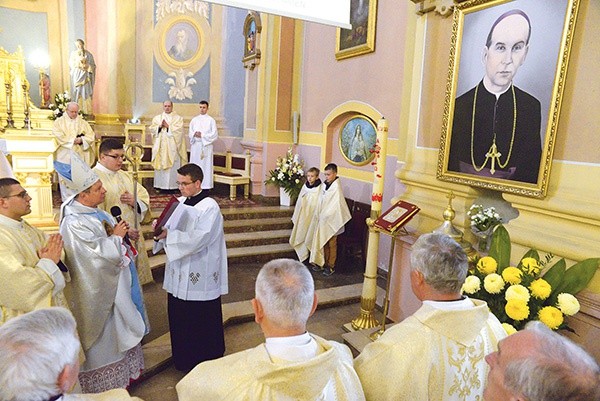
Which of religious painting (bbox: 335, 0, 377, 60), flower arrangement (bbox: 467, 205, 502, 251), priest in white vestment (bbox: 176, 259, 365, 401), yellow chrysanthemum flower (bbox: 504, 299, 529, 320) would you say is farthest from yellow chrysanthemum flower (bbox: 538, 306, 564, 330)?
religious painting (bbox: 335, 0, 377, 60)

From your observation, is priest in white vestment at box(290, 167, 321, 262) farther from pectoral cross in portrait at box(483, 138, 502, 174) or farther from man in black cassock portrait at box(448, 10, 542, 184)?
pectoral cross in portrait at box(483, 138, 502, 174)

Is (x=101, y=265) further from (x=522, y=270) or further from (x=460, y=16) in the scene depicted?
(x=460, y=16)

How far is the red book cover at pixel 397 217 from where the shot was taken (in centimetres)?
337

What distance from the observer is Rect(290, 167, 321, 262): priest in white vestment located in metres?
6.57

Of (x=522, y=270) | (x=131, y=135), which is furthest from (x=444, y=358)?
(x=131, y=135)

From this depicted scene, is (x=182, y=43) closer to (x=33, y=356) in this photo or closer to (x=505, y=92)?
(x=505, y=92)

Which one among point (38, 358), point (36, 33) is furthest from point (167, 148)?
point (38, 358)

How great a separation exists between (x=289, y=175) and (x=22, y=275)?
20.0ft

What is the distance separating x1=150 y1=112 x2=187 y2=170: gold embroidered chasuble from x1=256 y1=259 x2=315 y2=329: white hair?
810cm

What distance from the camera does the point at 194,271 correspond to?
3412 mm

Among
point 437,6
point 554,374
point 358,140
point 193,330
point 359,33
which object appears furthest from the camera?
point 358,140

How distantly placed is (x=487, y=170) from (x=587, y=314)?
1.26 meters

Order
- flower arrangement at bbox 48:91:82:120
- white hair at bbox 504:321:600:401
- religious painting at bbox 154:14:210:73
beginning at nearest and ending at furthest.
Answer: white hair at bbox 504:321:600:401 < flower arrangement at bbox 48:91:82:120 < religious painting at bbox 154:14:210:73

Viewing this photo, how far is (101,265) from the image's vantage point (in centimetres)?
287
